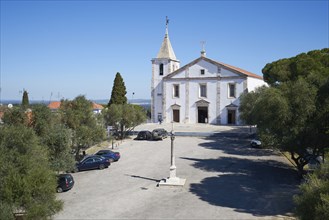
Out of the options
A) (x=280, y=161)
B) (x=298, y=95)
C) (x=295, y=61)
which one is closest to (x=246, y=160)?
(x=280, y=161)

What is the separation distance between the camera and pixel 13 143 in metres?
14.5

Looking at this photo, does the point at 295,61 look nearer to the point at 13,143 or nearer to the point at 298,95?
the point at 298,95

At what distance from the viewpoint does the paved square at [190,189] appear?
16.7 meters

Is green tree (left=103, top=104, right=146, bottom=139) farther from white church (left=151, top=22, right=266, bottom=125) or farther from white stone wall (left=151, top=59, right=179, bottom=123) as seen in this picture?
white stone wall (left=151, top=59, right=179, bottom=123)

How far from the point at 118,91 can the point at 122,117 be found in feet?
46.8

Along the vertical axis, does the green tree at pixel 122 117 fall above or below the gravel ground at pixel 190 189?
above

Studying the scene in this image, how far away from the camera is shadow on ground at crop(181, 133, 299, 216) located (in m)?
17.5

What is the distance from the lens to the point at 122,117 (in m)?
40.2

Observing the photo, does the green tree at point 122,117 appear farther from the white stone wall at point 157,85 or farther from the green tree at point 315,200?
the green tree at point 315,200

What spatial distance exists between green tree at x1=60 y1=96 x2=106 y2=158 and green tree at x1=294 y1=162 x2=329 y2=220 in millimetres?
20020

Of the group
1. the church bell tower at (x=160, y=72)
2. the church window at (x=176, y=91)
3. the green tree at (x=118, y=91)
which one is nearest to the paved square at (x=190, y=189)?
the green tree at (x=118, y=91)

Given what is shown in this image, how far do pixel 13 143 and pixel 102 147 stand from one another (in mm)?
21925

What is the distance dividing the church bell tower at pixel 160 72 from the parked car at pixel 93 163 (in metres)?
30.0

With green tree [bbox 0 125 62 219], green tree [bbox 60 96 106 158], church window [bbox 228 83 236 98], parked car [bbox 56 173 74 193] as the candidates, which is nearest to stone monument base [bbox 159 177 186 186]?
parked car [bbox 56 173 74 193]
